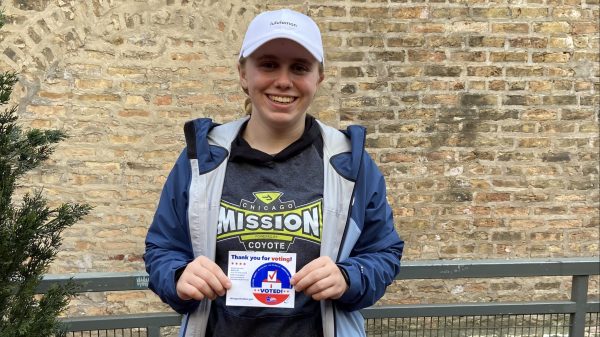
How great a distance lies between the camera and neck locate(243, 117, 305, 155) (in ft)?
5.64

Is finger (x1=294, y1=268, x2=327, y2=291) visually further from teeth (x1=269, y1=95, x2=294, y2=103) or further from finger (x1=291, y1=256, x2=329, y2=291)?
teeth (x1=269, y1=95, x2=294, y2=103)

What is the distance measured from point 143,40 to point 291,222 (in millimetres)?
3296

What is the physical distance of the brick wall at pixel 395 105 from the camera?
4457 millimetres

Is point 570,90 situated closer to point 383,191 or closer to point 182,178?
point 383,191

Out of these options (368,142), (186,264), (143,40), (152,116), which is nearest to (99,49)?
(143,40)

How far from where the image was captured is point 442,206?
4871 mm

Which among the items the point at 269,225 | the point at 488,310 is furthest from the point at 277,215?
the point at 488,310

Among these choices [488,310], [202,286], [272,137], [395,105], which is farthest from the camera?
[395,105]

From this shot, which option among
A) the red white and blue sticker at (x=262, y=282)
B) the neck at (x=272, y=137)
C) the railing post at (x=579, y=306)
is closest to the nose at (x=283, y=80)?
the neck at (x=272, y=137)

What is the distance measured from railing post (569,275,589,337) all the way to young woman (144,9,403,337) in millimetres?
1914

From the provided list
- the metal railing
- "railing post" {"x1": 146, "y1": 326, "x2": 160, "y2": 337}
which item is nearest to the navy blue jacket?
"railing post" {"x1": 146, "y1": 326, "x2": 160, "y2": 337}

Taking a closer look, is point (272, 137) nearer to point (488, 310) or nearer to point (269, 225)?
point (269, 225)

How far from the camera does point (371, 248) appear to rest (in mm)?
1737

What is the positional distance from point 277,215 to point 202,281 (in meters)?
0.27
